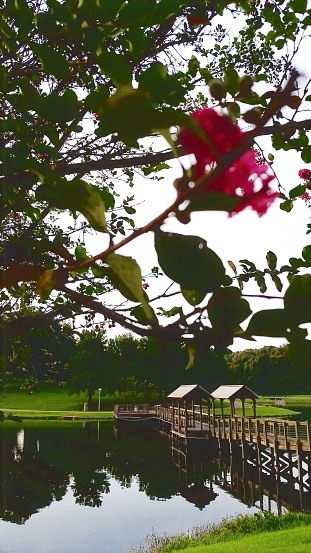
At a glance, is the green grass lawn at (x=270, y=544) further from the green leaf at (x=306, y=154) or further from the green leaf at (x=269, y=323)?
the green leaf at (x=269, y=323)

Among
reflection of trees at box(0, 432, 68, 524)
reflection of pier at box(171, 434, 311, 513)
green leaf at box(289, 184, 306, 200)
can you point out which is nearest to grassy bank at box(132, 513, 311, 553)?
reflection of pier at box(171, 434, 311, 513)

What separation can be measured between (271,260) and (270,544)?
11866 millimetres

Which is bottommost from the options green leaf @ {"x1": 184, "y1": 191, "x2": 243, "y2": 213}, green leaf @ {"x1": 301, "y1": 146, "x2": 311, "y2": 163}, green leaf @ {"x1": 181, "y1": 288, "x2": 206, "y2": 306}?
green leaf @ {"x1": 181, "y1": 288, "x2": 206, "y2": 306}

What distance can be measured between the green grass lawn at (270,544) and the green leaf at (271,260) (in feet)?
34.5

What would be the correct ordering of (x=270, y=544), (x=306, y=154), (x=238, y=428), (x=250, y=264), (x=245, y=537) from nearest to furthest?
(x=250, y=264) → (x=306, y=154) → (x=270, y=544) → (x=245, y=537) → (x=238, y=428)

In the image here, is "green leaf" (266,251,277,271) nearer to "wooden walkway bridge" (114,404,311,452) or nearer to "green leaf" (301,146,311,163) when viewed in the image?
"green leaf" (301,146,311,163)

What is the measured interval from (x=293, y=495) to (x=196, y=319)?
67.5 feet

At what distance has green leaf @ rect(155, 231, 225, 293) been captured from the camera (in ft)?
2.38

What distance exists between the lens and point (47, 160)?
2221 millimetres

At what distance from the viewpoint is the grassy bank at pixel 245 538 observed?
11270mm

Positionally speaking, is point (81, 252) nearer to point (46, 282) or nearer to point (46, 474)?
point (46, 282)

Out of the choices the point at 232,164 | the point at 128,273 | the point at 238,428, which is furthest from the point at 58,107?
the point at 238,428

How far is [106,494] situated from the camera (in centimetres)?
2175

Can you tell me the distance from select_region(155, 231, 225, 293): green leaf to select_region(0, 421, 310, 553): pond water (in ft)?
52.6
